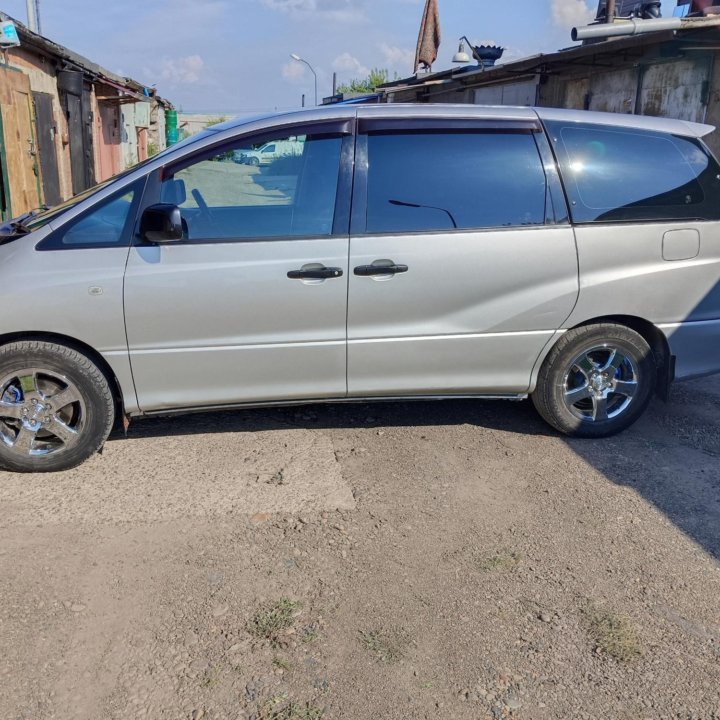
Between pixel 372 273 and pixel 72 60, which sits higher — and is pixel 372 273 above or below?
below

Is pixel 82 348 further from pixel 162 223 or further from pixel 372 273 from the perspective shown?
pixel 372 273

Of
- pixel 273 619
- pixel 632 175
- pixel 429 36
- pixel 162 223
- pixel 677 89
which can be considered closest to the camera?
pixel 273 619

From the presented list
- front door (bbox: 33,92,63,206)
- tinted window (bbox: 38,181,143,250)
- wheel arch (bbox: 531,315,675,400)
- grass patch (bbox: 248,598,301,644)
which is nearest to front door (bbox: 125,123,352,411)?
tinted window (bbox: 38,181,143,250)

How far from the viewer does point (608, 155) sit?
14.8ft

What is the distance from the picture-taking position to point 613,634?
2.91m

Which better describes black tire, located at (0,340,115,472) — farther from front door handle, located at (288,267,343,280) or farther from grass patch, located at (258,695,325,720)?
grass patch, located at (258,695,325,720)

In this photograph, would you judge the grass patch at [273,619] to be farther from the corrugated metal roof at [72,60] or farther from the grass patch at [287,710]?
the corrugated metal roof at [72,60]

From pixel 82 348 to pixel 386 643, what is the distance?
2.37m

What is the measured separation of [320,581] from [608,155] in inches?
121

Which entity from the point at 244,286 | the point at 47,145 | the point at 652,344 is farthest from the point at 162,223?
the point at 47,145

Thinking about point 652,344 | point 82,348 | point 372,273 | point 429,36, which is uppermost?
point 429,36

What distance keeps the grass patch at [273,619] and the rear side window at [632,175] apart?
281 cm

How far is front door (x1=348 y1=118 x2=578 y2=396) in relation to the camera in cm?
425

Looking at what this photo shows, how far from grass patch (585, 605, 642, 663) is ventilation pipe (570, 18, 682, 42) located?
316 inches
